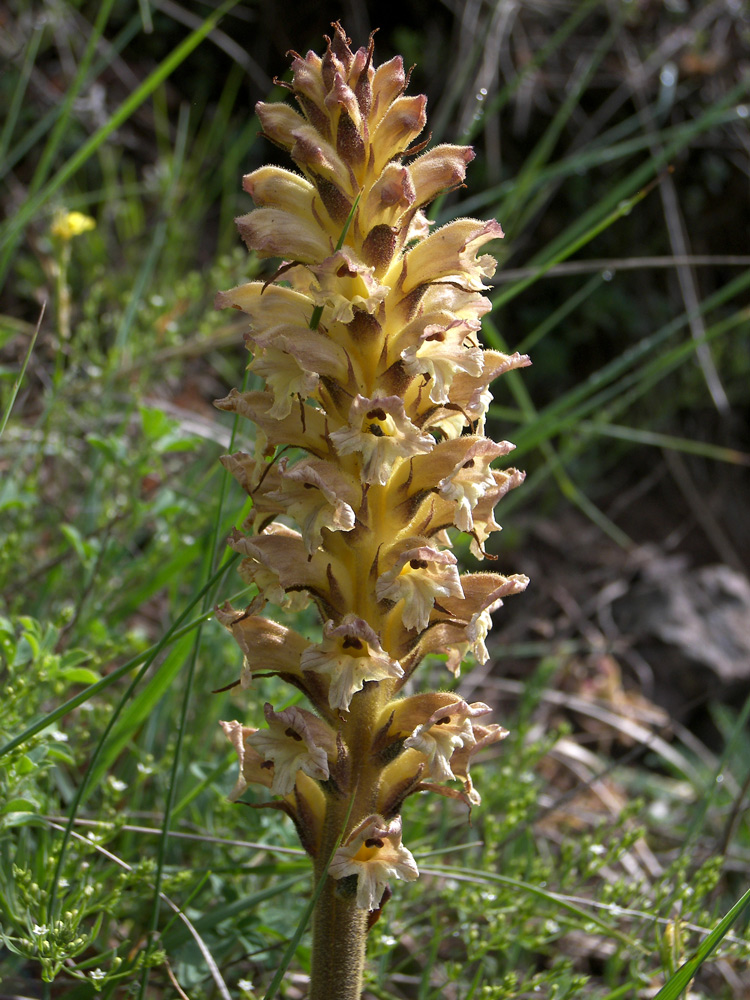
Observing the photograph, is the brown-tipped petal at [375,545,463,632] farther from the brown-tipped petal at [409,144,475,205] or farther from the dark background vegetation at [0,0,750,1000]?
the dark background vegetation at [0,0,750,1000]

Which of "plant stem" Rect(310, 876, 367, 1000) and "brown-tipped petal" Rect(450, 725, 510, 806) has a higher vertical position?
"brown-tipped petal" Rect(450, 725, 510, 806)

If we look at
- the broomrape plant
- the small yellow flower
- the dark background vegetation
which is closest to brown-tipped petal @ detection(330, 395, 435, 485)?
the broomrape plant

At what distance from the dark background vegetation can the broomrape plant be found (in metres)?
0.54

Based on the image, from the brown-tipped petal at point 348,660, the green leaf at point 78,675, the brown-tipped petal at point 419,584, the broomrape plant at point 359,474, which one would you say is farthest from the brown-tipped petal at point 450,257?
the green leaf at point 78,675

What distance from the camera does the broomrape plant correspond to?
4.32 ft

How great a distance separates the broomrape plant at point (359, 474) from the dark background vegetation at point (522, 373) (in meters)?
0.54

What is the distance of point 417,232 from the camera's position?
152 centimetres

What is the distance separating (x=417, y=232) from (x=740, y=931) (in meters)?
1.80

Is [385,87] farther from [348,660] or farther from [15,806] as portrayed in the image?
[15,806]

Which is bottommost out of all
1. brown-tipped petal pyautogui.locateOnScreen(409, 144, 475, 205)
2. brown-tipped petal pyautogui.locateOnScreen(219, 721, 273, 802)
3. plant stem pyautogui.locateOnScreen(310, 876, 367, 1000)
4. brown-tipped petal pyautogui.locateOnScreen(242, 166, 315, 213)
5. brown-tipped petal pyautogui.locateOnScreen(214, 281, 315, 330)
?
plant stem pyautogui.locateOnScreen(310, 876, 367, 1000)

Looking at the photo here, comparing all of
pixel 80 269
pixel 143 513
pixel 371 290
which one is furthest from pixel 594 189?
pixel 371 290

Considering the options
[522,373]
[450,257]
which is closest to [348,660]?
[450,257]

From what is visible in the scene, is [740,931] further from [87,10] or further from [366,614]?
[87,10]

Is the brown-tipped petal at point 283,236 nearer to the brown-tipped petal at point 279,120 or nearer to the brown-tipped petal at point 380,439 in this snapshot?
the brown-tipped petal at point 279,120
